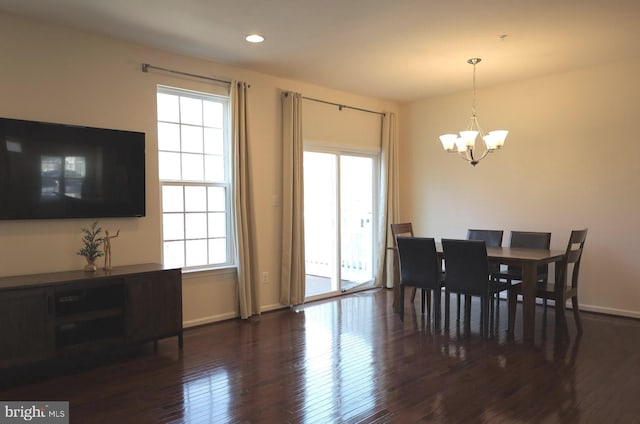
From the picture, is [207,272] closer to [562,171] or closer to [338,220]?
[338,220]

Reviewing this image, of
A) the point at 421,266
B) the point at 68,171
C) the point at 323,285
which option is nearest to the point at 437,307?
the point at 421,266

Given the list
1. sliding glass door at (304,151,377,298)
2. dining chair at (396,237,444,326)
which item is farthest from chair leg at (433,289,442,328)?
sliding glass door at (304,151,377,298)

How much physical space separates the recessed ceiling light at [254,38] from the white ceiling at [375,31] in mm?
75

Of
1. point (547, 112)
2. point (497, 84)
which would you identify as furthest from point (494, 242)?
point (497, 84)

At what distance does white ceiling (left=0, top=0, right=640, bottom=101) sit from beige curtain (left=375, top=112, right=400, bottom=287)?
4.66 feet

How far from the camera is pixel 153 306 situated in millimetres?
3715

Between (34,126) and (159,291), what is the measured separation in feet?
5.51

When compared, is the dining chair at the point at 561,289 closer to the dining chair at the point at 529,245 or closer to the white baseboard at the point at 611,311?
the dining chair at the point at 529,245

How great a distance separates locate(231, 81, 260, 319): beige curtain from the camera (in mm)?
4715

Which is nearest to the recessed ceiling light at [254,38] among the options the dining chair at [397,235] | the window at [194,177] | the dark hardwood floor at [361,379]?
the window at [194,177]

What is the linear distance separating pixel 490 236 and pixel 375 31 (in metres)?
2.81

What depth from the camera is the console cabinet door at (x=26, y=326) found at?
2990 millimetres

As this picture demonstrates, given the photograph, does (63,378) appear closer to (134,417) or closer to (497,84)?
(134,417)

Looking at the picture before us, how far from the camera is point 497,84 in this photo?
18.7 feet
